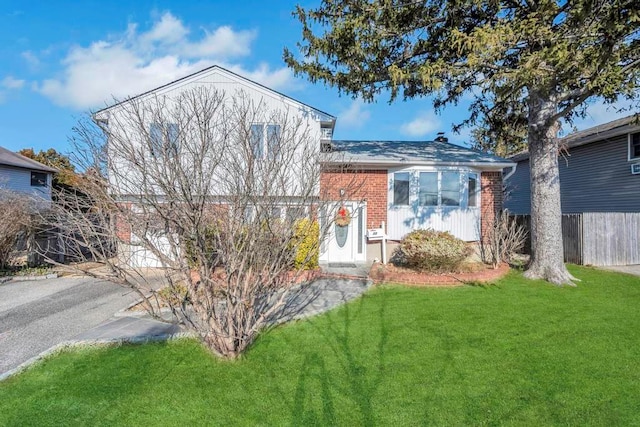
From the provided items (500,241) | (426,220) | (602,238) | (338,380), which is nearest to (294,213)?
(338,380)

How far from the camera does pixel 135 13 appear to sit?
11.4m

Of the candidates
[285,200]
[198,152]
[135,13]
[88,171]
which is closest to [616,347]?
[285,200]

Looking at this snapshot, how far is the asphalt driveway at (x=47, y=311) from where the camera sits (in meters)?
5.58

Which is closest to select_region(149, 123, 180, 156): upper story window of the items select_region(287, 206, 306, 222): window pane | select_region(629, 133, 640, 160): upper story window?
select_region(287, 206, 306, 222): window pane

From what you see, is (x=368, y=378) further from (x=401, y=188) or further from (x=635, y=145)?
(x=635, y=145)

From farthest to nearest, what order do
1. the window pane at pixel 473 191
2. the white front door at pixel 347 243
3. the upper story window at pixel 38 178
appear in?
the upper story window at pixel 38 178, the window pane at pixel 473 191, the white front door at pixel 347 243

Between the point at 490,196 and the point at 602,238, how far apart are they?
3.92 metres

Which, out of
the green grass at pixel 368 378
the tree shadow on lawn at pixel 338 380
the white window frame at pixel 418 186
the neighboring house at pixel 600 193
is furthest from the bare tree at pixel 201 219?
the neighboring house at pixel 600 193

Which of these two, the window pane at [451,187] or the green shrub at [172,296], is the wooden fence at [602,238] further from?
the green shrub at [172,296]

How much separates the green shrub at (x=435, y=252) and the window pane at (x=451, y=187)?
2.53m

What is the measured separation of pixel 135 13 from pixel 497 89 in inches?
449

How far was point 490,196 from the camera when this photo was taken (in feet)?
42.0

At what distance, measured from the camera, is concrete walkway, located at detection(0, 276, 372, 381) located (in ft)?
17.7

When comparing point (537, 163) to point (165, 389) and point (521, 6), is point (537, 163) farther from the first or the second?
point (165, 389)
